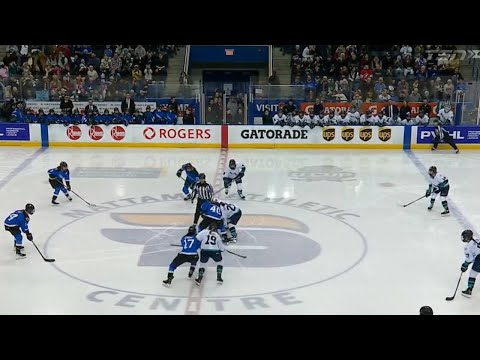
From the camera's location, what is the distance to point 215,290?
365 inches

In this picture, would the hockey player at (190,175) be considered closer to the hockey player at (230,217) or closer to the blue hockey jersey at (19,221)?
the hockey player at (230,217)

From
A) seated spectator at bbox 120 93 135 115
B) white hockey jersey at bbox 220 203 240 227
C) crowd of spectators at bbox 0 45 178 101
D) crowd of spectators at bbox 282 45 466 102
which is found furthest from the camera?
crowd of spectators at bbox 282 45 466 102

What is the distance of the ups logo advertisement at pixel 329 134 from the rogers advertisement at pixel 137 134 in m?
3.43

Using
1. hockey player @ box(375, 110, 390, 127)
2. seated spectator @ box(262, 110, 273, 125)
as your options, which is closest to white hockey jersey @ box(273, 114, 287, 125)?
seated spectator @ box(262, 110, 273, 125)

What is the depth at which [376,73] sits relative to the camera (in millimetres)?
23547

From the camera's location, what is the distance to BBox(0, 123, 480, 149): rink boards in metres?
20.5

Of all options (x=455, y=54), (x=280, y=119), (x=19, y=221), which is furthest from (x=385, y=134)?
(x=19, y=221)

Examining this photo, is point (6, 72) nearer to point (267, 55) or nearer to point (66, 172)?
point (267, 55)

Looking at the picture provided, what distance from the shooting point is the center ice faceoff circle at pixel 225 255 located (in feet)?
31.6

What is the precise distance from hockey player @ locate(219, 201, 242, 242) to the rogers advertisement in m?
9.55

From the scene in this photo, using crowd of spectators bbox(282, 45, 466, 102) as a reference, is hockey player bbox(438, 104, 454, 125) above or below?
below

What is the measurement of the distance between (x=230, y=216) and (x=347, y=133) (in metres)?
10.4

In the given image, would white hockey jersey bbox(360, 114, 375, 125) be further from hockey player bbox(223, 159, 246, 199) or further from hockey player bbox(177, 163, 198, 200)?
hockey player bbox(177, 163, 198, 200)

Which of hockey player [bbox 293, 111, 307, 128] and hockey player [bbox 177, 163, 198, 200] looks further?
hockey player [bbox 293, 111, 307, 128]
